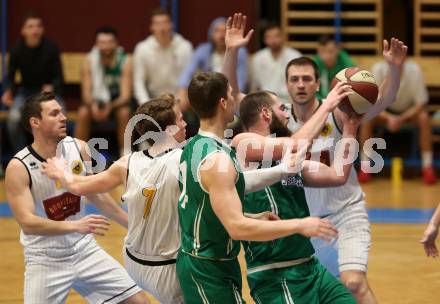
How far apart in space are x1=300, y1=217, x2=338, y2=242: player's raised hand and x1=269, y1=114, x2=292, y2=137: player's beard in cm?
128

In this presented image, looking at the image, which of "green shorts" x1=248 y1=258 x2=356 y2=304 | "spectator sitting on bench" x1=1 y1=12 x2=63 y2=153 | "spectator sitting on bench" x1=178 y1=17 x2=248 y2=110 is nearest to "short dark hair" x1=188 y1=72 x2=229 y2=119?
"green shorts" x1=248 y1=258 x2=356 y2=304

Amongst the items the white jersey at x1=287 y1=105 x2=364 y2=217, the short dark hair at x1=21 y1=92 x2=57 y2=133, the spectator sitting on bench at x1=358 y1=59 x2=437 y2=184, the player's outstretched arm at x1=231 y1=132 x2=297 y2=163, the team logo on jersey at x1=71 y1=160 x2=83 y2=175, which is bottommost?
the spectator sitting on bench at x1=358 y1=59 x2=437 y2=184

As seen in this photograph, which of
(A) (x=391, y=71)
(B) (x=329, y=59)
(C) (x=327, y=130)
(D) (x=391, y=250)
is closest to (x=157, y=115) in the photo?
(C) (x=327, y=130)

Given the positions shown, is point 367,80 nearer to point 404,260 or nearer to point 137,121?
point 137,121

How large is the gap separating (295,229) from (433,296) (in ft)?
10.3

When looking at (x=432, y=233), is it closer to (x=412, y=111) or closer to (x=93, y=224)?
(x=93, y=224)

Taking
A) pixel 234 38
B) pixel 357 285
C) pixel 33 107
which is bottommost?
pixel 357 285

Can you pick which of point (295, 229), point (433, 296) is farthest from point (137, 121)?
point (433, 296)

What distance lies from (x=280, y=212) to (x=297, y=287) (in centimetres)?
42

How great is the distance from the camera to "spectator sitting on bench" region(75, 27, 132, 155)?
40.1 feet

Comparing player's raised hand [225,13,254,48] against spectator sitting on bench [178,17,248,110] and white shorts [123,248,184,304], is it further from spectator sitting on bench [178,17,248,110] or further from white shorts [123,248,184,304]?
spectator sitting on bench [178,17,248,110]

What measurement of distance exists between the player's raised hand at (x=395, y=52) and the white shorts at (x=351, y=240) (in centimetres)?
97

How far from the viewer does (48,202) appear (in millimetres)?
5910

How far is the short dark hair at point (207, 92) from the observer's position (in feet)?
15.7
